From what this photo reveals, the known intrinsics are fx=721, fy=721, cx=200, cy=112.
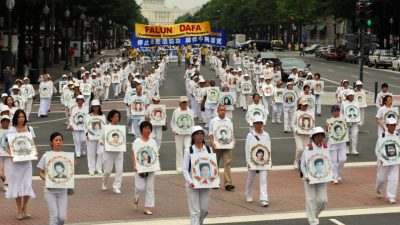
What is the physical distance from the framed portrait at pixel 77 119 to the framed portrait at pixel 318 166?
27.0ft

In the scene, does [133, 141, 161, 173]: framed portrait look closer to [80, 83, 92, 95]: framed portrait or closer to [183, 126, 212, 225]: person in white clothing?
[183, 126, 212, 225]: person in white clothing

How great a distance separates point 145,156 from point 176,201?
1840 millimetres

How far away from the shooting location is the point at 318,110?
29547mm

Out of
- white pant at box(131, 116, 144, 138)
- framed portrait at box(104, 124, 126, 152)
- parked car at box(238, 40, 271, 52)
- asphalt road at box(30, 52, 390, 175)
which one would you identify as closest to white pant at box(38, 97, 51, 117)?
asphalt road at box(30, 52, 390, 175)

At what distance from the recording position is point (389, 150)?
13789 millimetres

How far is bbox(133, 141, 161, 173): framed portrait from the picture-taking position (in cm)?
1255

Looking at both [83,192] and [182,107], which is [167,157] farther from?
[83,192]

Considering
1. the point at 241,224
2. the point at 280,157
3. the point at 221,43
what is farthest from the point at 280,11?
the point at 241,224

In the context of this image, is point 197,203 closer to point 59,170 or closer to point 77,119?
point 59,170

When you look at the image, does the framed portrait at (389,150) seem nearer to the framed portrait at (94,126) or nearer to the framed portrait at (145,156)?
the framed portrait at (145,156)

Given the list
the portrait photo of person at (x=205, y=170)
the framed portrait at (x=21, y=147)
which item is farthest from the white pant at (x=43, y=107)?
the portrait photo of person at (x=205, y=170)

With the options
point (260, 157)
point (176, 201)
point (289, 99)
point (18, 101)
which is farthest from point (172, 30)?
point (260, 157)

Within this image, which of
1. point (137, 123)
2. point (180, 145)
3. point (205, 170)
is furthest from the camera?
point (137, 123)

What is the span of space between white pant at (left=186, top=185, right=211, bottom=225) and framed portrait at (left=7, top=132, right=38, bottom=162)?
10.5 feet
